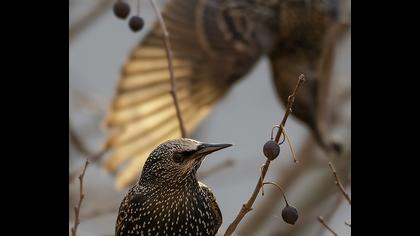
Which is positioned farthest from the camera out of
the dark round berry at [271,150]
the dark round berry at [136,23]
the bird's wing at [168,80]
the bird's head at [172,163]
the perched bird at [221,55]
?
the perched bird at [221,55]

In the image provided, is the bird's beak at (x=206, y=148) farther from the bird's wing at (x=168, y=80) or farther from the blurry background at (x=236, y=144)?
the bird's wing at (x=168, y=80)

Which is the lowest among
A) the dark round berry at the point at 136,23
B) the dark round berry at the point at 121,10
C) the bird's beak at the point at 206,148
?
the bird's beak at the point at 206,148

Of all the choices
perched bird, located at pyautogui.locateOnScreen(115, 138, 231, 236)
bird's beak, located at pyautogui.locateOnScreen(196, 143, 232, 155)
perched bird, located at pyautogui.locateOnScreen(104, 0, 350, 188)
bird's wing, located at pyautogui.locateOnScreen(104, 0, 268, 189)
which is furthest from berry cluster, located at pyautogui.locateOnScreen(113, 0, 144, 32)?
perched bird, located at pyautogui.locateOnScreen(104, 0, 350, 188)

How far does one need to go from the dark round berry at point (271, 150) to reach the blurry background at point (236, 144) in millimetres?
649

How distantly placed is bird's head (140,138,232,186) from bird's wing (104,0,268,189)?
49.4 inches

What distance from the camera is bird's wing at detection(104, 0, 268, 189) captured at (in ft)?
11.6

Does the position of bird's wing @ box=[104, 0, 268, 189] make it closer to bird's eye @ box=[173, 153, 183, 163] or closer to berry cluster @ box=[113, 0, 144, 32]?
berry cluster @ box=[113, 0, 144, 32]

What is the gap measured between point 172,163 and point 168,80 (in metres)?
1.80

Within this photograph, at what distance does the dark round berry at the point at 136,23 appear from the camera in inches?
88.7

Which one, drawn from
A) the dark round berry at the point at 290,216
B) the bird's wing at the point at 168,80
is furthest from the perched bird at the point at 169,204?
the bird's wing at the point at 168,80
